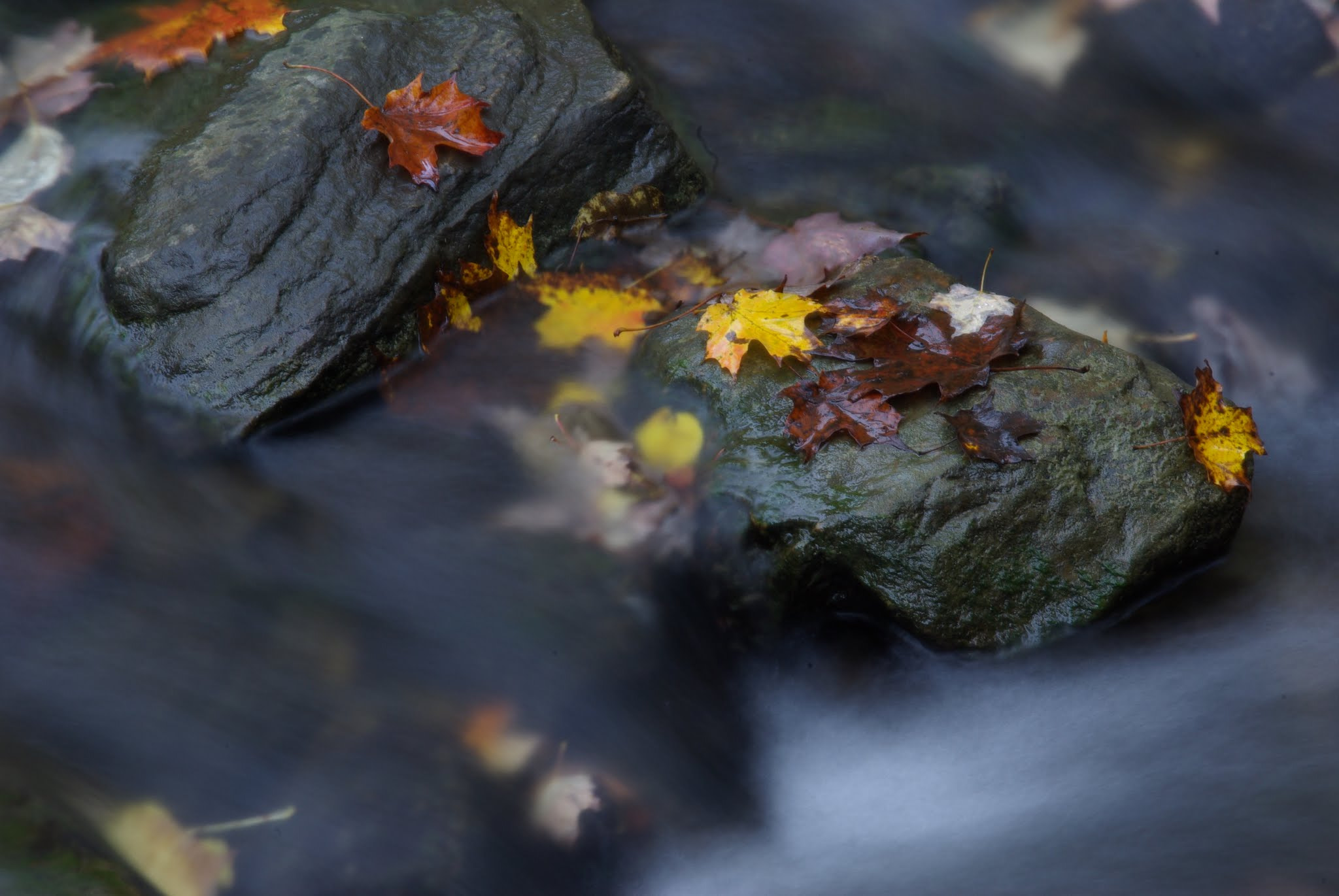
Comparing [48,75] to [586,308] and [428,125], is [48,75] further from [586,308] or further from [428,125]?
[586,308]

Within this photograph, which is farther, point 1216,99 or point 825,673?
point 1216,99

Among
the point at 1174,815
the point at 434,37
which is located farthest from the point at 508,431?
the point at 1174,815

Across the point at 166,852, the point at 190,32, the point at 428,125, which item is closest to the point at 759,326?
the point at 428,125

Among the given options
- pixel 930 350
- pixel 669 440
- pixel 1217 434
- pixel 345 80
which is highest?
pixel 345 80

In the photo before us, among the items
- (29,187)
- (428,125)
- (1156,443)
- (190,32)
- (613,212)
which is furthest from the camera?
(190,32)

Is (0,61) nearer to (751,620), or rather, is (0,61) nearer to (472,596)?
(472,596)

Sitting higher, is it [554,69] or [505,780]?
[554,69]

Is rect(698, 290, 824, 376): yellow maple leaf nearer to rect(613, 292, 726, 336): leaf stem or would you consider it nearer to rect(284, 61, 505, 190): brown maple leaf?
rect(613, 292, 726, 336): leaf stem
